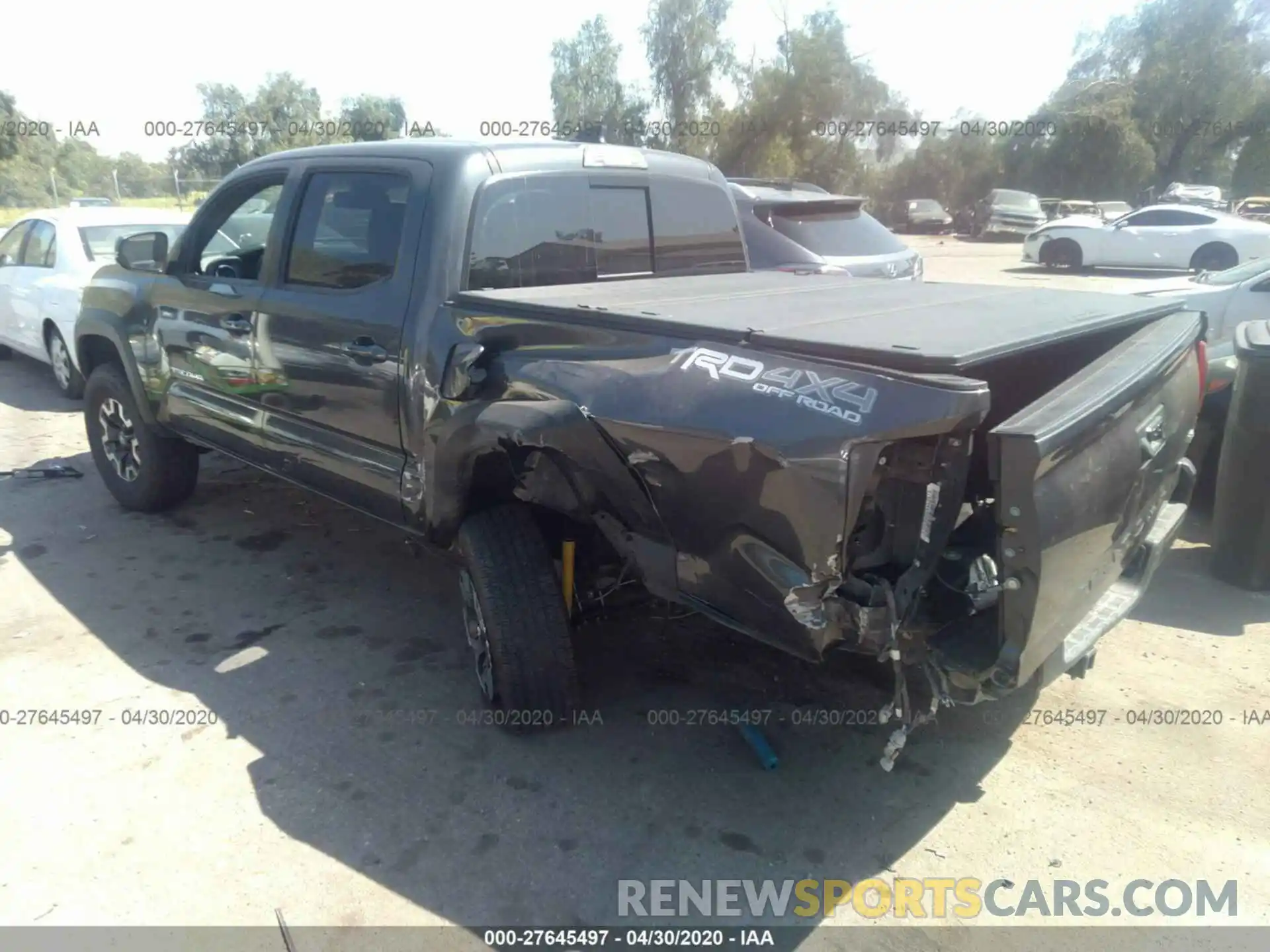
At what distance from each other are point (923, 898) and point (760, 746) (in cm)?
76

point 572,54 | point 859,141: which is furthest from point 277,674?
point 572,54

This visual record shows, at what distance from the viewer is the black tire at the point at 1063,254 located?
21.1m

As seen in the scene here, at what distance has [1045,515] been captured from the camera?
2209 millimetres

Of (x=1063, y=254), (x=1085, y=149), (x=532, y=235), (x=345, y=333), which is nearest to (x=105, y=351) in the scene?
(x=345, y=333)

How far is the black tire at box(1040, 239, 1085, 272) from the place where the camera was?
69.1 ft

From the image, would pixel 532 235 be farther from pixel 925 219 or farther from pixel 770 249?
pixel 925 219

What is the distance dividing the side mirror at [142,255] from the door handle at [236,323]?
78 centimetres

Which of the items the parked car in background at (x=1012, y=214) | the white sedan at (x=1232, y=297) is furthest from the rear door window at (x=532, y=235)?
the parked car in background at (x=1012, y=214)

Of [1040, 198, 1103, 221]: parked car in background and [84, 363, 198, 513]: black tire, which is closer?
[84, 363, 198, 513]: black tire

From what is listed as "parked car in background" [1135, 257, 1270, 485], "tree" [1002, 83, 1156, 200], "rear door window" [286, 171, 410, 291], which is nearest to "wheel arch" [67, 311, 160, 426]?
"rear door window" [286, 171, 410, 291]

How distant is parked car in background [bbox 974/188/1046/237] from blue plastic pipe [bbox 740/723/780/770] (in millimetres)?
29997

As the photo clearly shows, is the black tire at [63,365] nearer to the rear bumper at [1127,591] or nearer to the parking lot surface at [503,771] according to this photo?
the parking lot surface at [503,771]

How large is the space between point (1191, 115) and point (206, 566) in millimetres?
43217

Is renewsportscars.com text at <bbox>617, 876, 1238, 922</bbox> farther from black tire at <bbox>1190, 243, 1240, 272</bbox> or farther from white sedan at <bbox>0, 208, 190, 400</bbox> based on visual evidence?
black tire at <bbox>1190, 243, 1240, 272</bbox>
